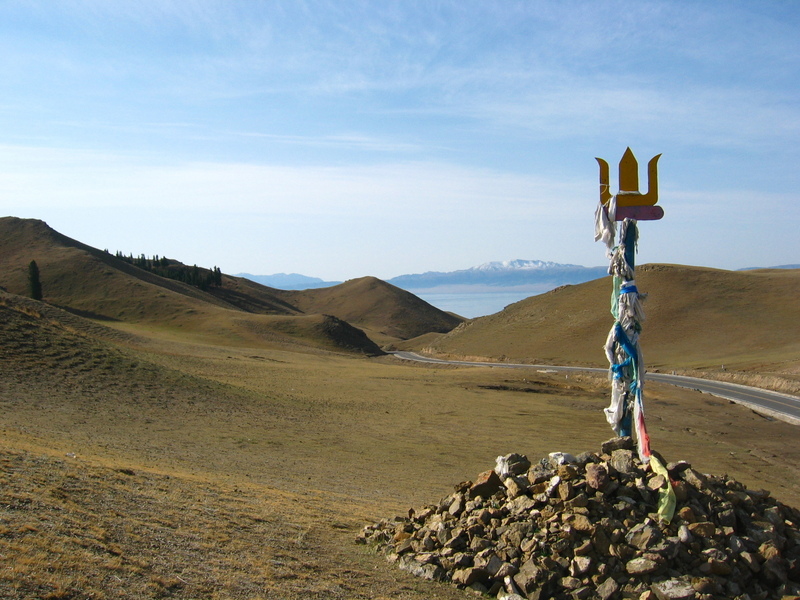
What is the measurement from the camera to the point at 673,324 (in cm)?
7606

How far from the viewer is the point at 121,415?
21.8m

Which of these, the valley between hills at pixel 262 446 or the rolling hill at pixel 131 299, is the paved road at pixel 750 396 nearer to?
the valley between hills at pixel 262 446

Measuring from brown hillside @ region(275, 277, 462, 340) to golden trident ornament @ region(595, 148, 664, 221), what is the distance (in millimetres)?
127742

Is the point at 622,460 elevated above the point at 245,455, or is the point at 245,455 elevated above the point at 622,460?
the point at 622,460

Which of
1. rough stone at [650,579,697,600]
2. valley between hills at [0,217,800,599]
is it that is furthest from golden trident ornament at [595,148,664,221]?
valley between hills at [0,217,800,599]

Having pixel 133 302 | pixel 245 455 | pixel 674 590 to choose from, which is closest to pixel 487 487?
pixel 674 590

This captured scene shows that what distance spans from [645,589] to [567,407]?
26881mm

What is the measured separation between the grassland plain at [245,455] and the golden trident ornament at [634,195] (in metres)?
6.97

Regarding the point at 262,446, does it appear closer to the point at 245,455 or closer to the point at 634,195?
the point at 245,455

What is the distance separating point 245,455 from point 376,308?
151355mm

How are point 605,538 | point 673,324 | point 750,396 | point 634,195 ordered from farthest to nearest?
1. point 673,324
2. point 750,396
3. point 634,195
4. point 605,538

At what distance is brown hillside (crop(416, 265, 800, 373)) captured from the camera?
64.8 metres

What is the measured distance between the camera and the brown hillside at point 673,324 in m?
64.8

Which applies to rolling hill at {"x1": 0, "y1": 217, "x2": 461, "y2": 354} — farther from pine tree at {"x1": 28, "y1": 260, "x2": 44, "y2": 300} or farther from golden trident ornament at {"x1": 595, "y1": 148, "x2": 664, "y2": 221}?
golden trident ornament at {"x1": 595, "y1": 148, "x2": 664, "y2": 221}
